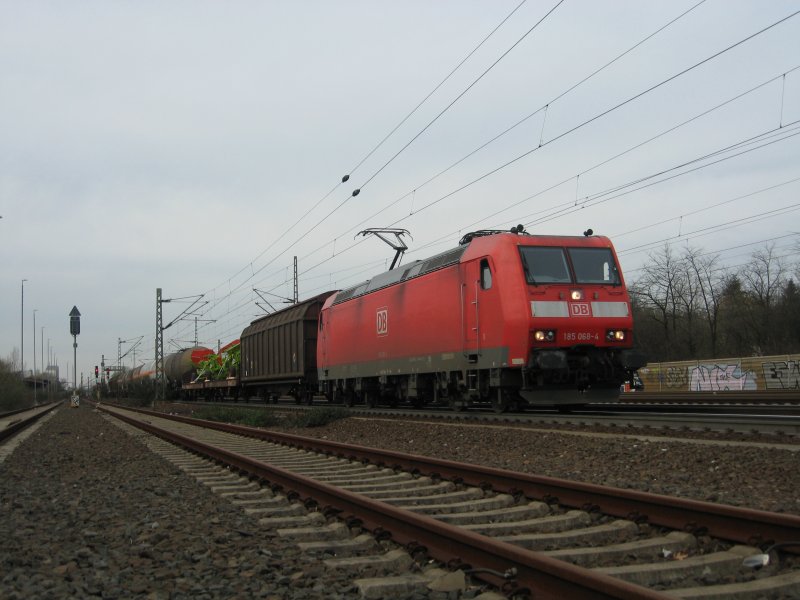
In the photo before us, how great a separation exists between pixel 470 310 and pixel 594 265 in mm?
2710

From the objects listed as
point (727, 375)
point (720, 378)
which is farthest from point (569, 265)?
point (720, 378)

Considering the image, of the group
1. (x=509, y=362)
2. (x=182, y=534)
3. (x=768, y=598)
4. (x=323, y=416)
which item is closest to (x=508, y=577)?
(x=768, y=598)

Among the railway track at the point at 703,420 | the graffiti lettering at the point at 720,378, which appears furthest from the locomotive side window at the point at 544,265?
the graffiti lettering at the point at 720,378

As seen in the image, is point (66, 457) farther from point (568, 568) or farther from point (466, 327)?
point (568, 568)

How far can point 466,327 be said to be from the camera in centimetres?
1523

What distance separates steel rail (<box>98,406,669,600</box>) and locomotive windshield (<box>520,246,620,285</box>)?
7.88 metres

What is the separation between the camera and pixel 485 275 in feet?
47.6

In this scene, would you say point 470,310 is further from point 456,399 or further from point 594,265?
point 456,399

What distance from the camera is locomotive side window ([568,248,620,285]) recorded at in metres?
14.2

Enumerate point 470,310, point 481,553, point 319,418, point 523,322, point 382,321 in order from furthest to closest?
point 382,321 < point 319,418 < point 470,310 < point 523,322 < point 481,553

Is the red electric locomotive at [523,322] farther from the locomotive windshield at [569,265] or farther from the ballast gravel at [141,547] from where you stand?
the ballast gravel at [141,547]

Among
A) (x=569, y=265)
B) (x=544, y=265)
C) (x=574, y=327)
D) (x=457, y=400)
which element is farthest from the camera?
(x=457, y=400)

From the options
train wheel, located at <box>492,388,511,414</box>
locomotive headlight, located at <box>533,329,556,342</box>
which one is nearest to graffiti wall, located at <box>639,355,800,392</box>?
train wheel, located at <box>492,388,511,414</box>

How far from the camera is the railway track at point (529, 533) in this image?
3.79 meters
